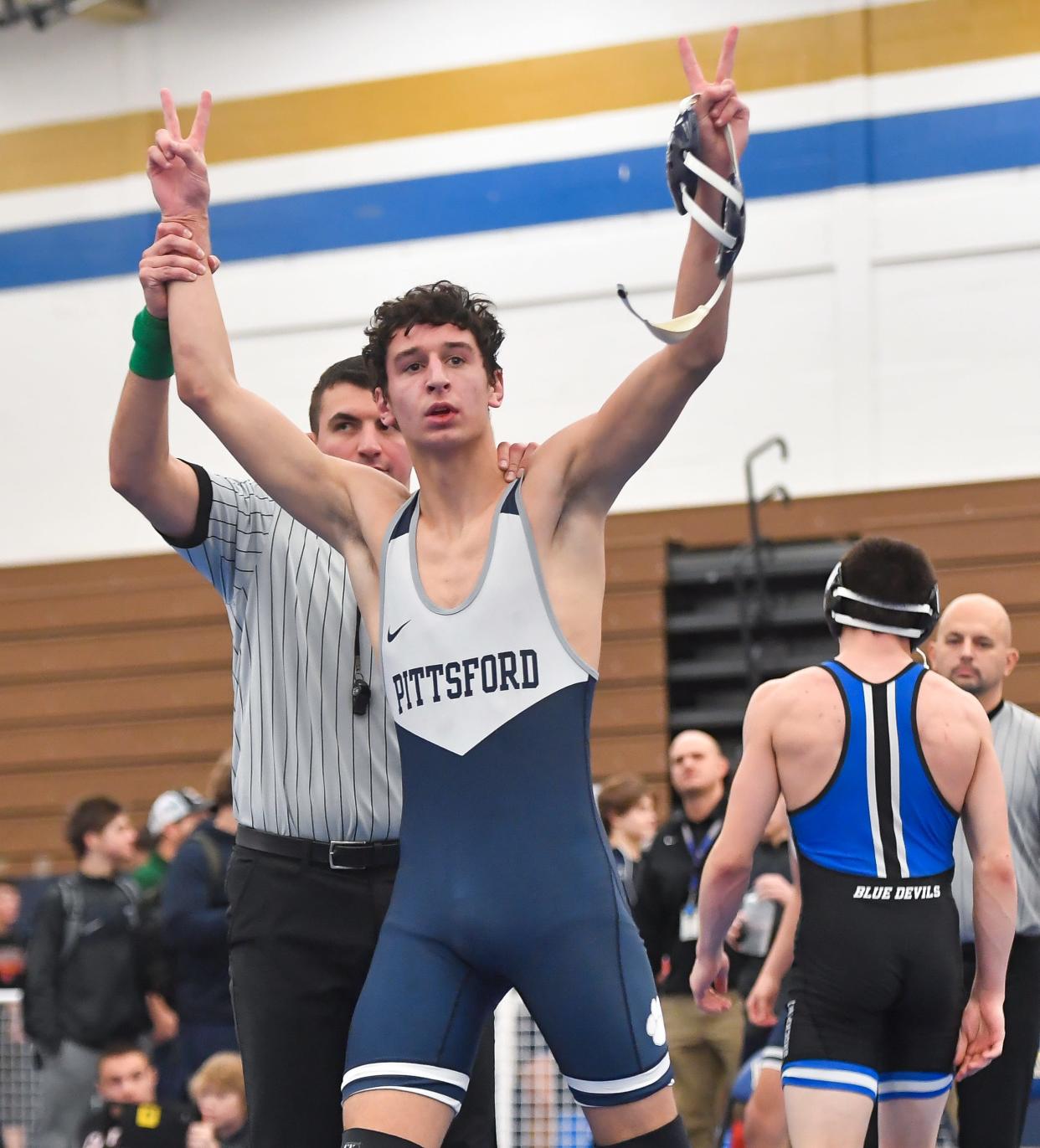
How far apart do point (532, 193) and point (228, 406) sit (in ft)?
34.4

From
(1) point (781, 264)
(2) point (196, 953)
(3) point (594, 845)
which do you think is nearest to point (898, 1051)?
(3) point (594, 845)

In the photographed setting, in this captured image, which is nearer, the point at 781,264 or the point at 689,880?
the point at 689,880

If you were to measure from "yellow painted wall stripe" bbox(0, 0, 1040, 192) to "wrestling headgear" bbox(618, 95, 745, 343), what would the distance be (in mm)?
10036

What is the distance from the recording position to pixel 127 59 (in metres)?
14.3

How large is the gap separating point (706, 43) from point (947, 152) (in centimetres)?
204

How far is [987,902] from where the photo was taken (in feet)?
13.6

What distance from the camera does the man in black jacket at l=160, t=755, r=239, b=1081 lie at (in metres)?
6.96

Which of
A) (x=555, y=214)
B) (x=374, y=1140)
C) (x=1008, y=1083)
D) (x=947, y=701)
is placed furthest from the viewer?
(x=555, y=214)

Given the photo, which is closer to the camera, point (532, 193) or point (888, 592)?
point (888, 592)

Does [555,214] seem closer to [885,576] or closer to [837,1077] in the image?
[885,576]

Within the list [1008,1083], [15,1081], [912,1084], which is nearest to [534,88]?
[15,1081]

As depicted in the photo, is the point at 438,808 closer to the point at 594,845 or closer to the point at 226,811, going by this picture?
the point at 594,845

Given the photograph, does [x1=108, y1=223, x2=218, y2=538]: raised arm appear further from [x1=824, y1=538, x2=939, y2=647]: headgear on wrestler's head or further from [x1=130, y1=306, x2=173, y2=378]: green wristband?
[x1=824, y1=538, x2=939, y2=647]: headgear on wrestler's head

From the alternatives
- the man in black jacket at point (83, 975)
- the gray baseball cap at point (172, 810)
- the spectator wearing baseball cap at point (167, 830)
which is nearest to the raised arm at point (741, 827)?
the man in black jacket at point (83, 975)
